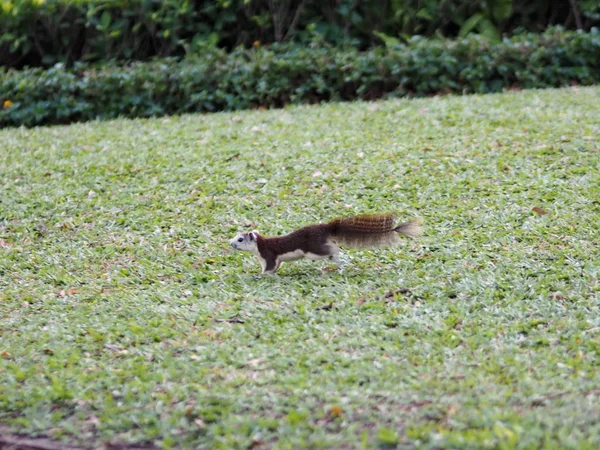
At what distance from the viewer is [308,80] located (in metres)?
9.20

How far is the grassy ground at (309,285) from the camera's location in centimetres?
362

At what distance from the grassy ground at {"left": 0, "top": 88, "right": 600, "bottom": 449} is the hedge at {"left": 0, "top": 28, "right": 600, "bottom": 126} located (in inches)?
26.6

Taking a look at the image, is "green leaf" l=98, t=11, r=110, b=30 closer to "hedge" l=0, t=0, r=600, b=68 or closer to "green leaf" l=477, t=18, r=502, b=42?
"hedge" l=0, t=0, r=600, b=68

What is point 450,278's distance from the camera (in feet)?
16.4

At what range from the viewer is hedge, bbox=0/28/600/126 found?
9117 mm

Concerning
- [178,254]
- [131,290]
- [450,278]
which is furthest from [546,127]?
[131,290]

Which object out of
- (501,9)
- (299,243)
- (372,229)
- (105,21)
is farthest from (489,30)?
(299,243)

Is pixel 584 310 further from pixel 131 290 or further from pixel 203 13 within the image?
pixel 203 13

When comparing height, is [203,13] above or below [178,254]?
above

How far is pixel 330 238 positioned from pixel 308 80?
451cm

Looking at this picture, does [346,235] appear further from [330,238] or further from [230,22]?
[230,22]

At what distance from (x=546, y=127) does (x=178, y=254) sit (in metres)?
3.57

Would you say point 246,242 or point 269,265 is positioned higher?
point 246,242

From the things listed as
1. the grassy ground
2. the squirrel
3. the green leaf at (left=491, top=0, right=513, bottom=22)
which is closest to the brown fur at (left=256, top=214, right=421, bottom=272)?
the squirrel
